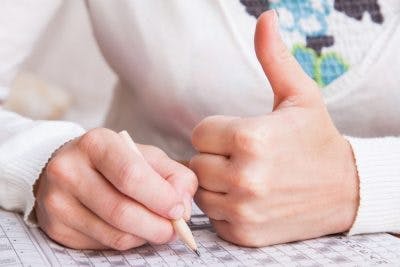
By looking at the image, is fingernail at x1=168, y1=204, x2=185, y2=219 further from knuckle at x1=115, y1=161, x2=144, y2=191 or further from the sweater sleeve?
the sweater sleeve

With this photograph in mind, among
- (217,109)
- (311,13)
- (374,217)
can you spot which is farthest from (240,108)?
(374,217)

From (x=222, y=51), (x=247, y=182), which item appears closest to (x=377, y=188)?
(x=247, y=182)

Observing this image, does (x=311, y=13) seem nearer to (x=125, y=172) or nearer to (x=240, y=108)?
(x=240, y=108)

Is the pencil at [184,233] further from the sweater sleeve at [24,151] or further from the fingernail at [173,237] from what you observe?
the sweater sleeve at [24,151]

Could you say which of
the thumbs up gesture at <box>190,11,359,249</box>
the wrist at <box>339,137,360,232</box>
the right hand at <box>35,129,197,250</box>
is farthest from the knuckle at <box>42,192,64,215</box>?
the wrist at <box>339,137,360,232</box>

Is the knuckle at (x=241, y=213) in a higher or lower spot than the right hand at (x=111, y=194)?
lower

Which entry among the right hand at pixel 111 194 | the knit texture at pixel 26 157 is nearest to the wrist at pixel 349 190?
the right hand at pixel 111 194

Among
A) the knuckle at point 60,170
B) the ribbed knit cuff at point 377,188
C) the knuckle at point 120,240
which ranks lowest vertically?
the ribbed knit cuff at point 377,188

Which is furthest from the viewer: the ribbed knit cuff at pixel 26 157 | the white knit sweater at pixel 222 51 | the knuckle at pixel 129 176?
the white knit sweater at pixel 222 51

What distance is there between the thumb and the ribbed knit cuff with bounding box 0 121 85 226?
18 centimetres

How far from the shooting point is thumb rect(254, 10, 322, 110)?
50 cm

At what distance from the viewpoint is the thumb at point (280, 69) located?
0.50 m

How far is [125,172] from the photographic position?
17.5 inches

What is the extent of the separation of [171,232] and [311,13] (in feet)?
1.18
